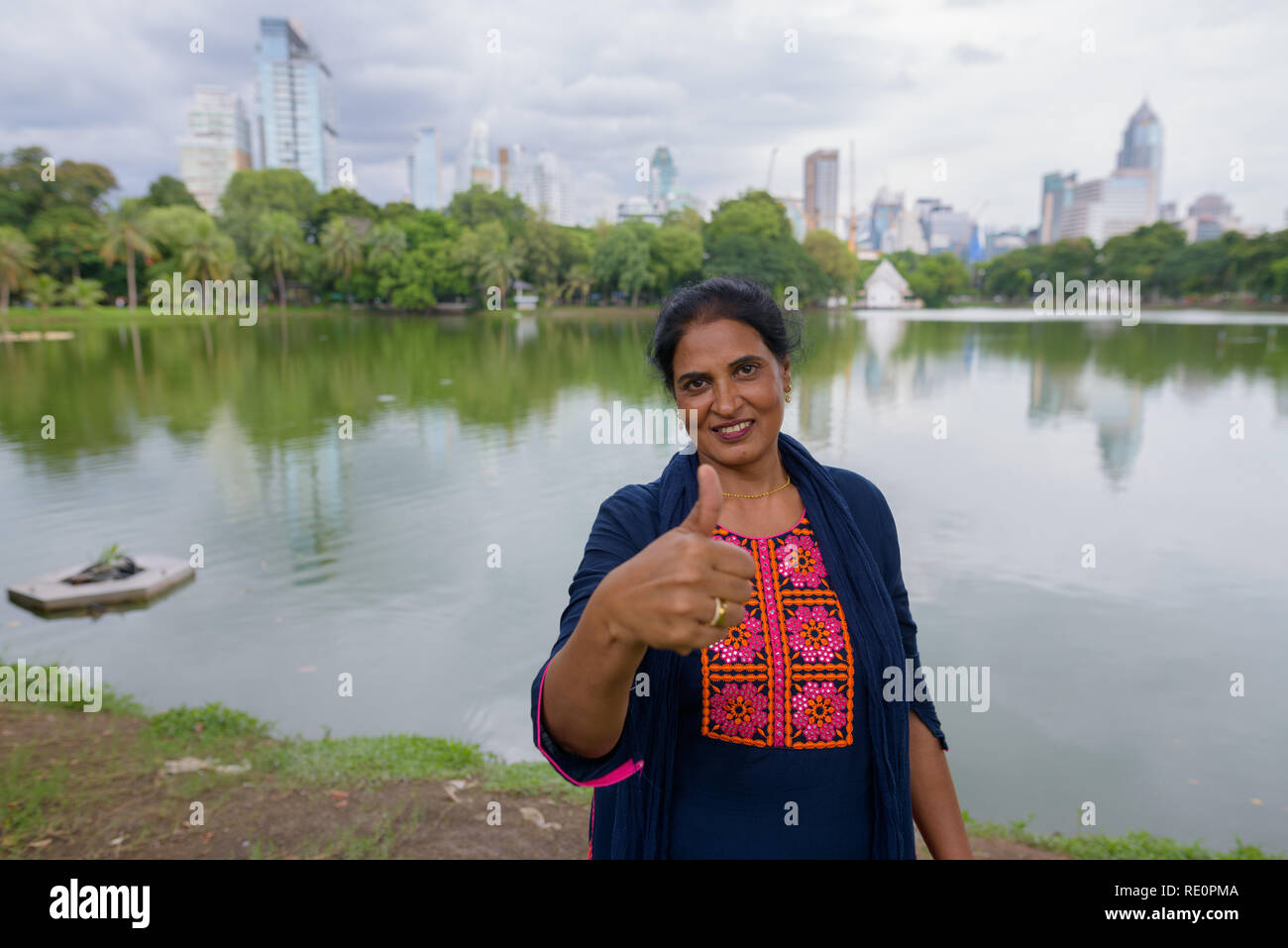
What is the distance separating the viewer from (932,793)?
1.84m

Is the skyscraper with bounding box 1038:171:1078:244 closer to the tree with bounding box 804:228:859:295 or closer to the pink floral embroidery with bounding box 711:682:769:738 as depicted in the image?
the tree with bounding box 804:228:859:295

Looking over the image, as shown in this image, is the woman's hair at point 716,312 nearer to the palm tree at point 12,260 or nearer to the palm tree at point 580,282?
the palm tree at point 12,260

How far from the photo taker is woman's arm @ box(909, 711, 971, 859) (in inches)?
71.6

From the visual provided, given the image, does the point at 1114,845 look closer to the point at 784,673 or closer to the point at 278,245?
the point at 784,673

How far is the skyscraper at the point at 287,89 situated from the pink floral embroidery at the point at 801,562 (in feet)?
470

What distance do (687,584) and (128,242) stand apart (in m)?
58.6

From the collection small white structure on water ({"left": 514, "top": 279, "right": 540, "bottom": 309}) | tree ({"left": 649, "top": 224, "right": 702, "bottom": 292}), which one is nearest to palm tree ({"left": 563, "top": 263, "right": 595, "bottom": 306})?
→ small white structure on water ({"left": 514, "top": 279, "right": 540, "bottom": 309})

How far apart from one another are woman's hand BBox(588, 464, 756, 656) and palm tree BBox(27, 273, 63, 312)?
186 ft

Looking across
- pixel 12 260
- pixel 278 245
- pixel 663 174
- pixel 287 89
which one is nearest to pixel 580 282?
pixel 278 245

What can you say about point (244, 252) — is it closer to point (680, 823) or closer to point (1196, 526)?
point (1196, 526)

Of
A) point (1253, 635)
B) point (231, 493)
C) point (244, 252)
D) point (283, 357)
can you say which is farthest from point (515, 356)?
point (244, 252)

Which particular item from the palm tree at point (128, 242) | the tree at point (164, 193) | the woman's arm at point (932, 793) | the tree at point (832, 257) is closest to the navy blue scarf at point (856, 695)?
the woman's arm at point (932, 793)

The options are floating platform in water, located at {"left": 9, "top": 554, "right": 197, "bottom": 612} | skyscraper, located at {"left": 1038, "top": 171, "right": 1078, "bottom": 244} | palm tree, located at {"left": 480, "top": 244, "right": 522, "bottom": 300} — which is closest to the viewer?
floating platform in water, located at {"left": 9, "top": 554, "right": 197, "bottom": 612}

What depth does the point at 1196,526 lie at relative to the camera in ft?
33.8
